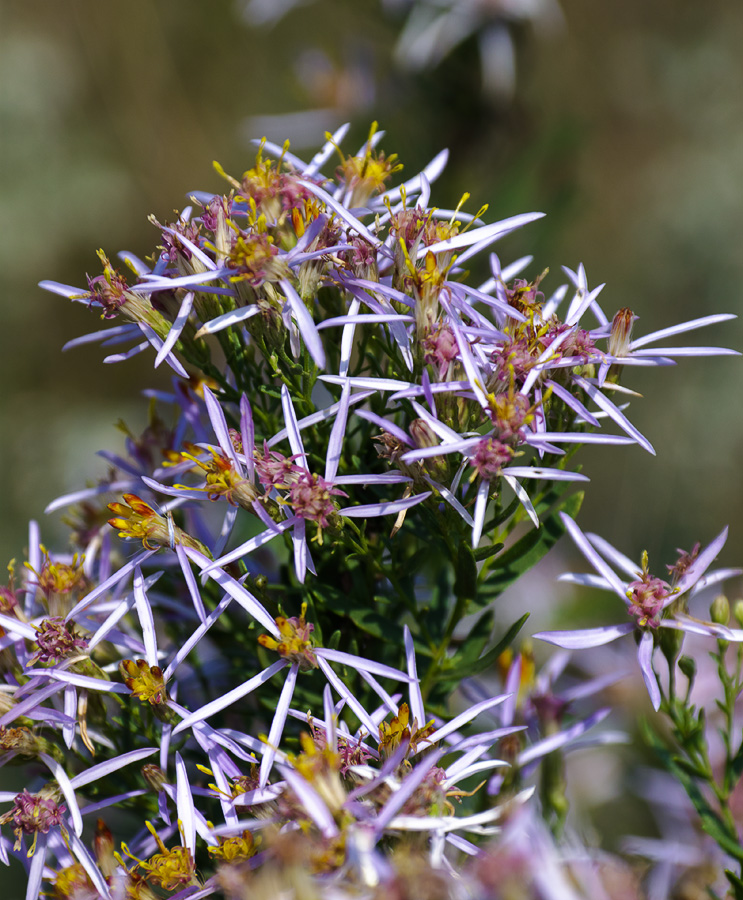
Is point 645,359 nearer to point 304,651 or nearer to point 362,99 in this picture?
point 304,651

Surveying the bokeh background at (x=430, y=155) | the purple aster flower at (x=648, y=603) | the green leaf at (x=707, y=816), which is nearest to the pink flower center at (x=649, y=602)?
the purple aster flower at (x=648, y=603)

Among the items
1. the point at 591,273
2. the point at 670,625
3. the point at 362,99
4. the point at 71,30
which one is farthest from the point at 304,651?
the point at 71,30

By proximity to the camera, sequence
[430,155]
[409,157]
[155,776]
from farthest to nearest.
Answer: [430,155], [409,157], [155,776]

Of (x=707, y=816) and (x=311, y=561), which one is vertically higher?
(x=311, y=561)

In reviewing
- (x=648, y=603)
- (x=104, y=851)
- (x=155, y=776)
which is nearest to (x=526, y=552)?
(x=648, y=603)

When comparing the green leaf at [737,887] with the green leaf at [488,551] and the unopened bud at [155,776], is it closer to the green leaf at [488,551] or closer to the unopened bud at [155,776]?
the green leaf at [488,551]

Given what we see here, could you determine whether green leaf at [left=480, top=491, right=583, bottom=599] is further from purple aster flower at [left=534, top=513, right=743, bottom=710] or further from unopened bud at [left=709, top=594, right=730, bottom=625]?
unopened bud at [left=709, top=594, right=730, bottom=625]

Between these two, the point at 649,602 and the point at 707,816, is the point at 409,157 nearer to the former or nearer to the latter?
the point at 649,602

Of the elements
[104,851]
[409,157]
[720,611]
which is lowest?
[104,851]
